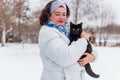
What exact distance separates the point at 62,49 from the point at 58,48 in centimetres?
3

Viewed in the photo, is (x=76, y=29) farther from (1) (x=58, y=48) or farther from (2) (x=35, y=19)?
(2) (x=35, y=19)

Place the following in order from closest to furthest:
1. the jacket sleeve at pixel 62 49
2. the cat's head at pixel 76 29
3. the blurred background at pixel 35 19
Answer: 1. the jacket sleeve at pixel 62 49
2. the cat's head at pixel 76 29
3. the blurred background at pixel 35 19

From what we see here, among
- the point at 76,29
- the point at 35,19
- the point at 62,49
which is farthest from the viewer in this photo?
the point at 35,19

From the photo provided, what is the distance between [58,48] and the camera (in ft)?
7.34

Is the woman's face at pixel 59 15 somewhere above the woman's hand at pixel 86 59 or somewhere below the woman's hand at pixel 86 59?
above

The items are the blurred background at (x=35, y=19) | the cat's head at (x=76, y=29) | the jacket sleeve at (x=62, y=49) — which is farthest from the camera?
the blurred background at (x=35, y=19)

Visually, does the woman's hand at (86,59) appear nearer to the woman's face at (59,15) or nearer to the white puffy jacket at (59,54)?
the white puffy jacket at (59,54)

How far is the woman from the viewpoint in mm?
2242

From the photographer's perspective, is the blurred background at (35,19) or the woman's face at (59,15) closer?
the woman's face at (59,15)

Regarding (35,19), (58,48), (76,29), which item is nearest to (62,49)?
(58,48)

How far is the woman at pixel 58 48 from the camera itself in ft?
7.36

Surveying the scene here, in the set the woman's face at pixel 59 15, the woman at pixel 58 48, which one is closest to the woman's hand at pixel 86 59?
the woman at pixel 58 48

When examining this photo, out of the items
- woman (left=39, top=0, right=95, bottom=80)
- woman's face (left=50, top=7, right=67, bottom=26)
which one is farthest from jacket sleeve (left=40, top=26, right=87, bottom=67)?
woman's face (left=50, top=7, right=67, bottom=26)

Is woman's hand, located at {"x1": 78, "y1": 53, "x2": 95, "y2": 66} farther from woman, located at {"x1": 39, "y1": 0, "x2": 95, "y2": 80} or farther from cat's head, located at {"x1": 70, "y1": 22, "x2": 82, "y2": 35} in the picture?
cat's head, located at {"x1": 70, "y1": 22, "x2": 82, "y2": 35}
